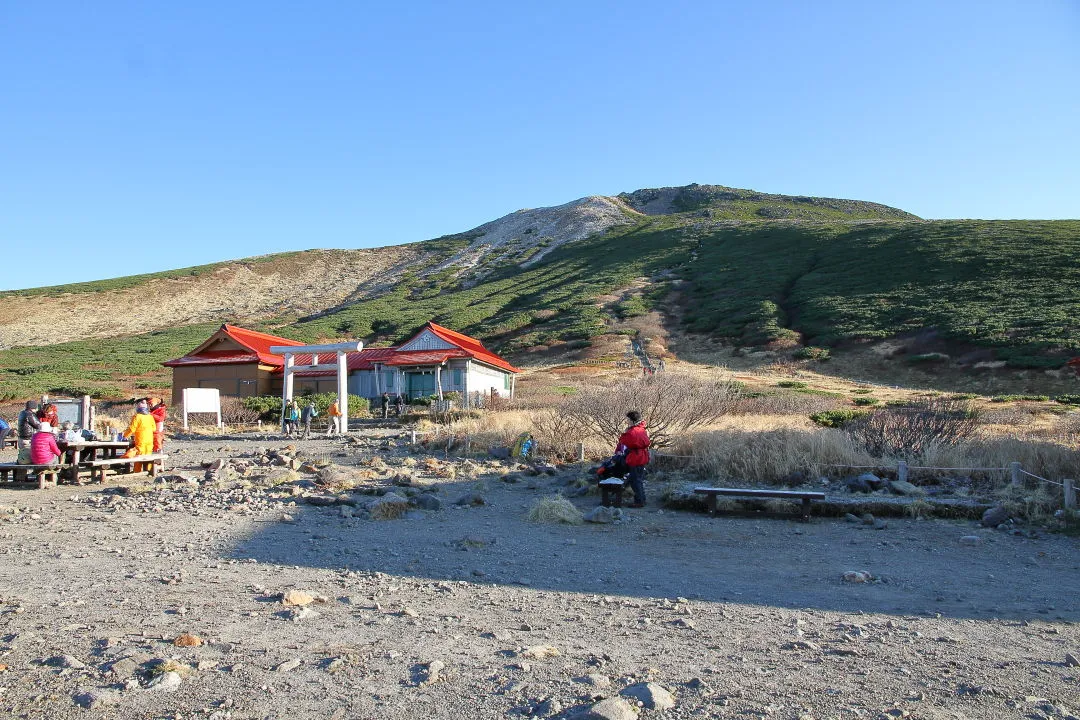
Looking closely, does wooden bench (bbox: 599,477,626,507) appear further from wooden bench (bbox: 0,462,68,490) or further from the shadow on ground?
wooden bench (bbox: 0,462,68,490)

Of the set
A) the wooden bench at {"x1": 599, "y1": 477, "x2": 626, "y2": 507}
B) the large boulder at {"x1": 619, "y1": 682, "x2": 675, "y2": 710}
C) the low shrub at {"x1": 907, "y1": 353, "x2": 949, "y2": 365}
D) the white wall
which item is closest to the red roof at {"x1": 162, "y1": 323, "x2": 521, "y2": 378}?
the white wall

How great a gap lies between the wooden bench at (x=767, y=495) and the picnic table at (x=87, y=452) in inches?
345

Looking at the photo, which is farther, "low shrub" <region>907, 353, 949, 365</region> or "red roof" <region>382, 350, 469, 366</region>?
"low shrub" <region>907, 353, 949, 365</region>

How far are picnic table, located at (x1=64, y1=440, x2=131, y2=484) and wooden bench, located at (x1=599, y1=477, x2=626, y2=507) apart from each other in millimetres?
7435

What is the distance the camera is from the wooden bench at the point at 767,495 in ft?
30.0

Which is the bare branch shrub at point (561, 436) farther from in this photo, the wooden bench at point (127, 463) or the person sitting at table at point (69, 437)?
the person sitting at table at point (69, 437)

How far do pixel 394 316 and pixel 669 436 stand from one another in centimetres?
6032

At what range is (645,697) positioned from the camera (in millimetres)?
3641

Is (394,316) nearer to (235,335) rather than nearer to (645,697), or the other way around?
(235,335)

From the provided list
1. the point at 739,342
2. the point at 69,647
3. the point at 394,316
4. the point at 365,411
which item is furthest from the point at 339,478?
the point at 394,316

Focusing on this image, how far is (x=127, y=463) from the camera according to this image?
41.3 feet

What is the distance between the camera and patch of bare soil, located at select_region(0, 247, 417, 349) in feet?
268

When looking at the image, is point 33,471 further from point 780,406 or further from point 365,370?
point 365,370

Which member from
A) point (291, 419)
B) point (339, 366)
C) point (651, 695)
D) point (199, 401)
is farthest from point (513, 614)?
point (199, 401)
